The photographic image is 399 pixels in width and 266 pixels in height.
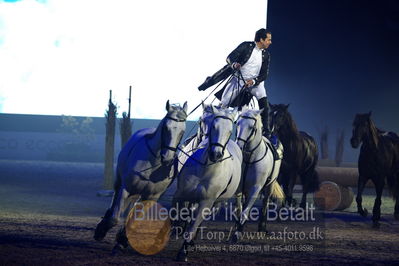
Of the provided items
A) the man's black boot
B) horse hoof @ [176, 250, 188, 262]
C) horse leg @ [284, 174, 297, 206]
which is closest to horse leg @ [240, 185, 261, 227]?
the man's black boot

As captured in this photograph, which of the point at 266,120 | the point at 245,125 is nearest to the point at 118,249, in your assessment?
the point at 245,125

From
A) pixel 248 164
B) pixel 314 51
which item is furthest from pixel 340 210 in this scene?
pixel 314 51

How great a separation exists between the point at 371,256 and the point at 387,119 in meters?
19.5

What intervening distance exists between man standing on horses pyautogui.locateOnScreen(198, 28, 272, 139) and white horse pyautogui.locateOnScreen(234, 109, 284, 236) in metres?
0.61

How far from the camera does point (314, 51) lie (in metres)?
25.8

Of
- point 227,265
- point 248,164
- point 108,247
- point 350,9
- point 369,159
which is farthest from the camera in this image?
point 350,9

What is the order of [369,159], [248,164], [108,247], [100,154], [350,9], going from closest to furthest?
[108,247] → [248,164] → [369,159] → [350,9] → [100,154]

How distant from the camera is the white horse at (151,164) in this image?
674 centimetres

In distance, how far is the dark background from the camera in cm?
2534

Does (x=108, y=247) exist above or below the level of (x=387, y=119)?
below

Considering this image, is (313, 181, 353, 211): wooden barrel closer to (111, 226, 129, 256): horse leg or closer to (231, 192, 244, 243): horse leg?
(231, 192, 244, 243): horse leg

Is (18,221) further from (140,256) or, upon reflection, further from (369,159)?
(369,159)

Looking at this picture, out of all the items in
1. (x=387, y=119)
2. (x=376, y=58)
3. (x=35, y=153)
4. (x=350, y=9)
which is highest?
(x=350, y=9)

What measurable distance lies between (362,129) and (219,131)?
5719mm
